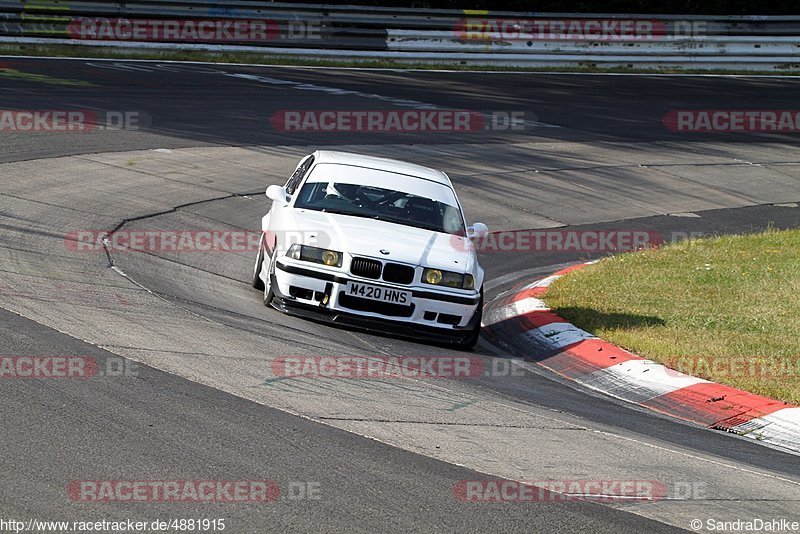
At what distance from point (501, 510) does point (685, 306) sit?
20.8ft

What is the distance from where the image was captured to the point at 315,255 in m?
9.66

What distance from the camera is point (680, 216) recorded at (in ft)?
58.7

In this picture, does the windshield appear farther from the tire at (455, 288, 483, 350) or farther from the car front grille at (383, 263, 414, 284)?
the tire at (455, 288, 483, 350)

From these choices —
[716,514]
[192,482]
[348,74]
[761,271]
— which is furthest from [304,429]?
[348,74]

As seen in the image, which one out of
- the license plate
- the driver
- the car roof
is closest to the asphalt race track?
the license plate

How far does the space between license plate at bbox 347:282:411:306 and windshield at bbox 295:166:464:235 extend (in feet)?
3.58

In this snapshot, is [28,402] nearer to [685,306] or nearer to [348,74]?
[685,306]

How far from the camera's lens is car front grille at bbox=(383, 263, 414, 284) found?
9.57m

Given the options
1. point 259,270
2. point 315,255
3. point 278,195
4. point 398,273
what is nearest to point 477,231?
point 398,273

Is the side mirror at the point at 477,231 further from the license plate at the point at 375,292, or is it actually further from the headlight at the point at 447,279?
the license plate at the point at 375,292

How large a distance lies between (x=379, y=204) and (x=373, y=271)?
1259 millimetres

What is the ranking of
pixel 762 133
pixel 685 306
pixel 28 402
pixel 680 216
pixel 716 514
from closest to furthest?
pixel 716 514 → pixel 28 402 → pixel 685 306 → pixel 680 216 → pixel 762 133

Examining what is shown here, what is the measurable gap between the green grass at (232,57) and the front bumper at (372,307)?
663 inches

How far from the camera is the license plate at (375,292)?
375 inches
